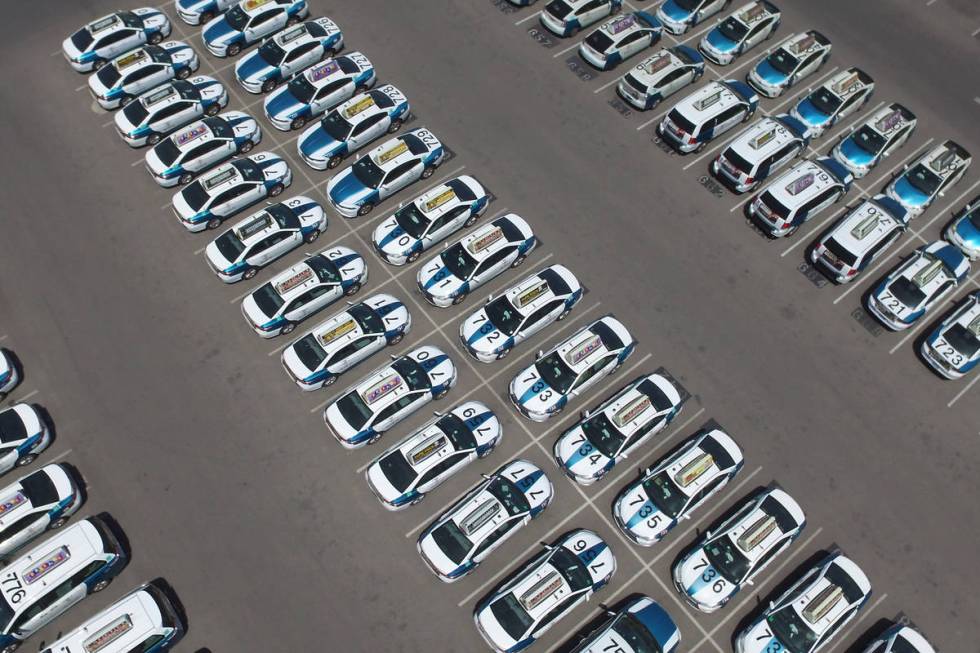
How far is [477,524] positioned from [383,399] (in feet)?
18.9

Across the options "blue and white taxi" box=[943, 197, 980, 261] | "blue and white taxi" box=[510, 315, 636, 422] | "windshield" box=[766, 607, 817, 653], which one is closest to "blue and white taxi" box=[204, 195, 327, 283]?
Result: "blue and white taxi" box=[510, 315, 636, 422]

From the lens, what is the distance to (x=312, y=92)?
3500 centimetres

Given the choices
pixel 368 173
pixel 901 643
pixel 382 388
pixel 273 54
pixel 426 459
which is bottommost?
pixel 901 643

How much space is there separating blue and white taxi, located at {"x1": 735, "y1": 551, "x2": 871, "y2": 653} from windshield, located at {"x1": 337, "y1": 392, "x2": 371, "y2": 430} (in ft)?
49.5

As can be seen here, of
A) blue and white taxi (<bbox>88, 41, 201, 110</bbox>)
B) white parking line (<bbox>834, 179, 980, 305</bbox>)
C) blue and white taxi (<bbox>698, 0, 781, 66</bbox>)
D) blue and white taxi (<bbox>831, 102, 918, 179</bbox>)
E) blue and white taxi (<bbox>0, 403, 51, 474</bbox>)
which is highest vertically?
blue and white taxi (<bbox>88, 41, 201, 110</bbox>)

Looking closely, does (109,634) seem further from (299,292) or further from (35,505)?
(299,292)

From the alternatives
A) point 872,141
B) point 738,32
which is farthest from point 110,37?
point 872,141

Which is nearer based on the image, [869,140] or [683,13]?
[869,140]

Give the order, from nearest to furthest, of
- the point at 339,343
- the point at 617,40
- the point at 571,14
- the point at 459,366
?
the point at 339,343
the point at 459,366
the point at 617,40
the point at 571,14

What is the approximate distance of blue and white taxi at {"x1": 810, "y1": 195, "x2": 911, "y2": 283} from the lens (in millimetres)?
31531

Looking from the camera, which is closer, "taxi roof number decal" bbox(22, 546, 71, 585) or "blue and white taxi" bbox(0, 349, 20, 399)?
Result: "taxi roof number decal" bbox(22, 546, 71, 585)

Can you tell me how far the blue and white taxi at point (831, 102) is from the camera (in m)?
36.1

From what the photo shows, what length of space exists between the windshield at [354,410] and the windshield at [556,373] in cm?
683

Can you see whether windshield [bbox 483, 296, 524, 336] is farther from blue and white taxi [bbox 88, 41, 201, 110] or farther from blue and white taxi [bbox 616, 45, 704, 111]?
blue and white taxi [bbox 88, 41, 201, 110]
